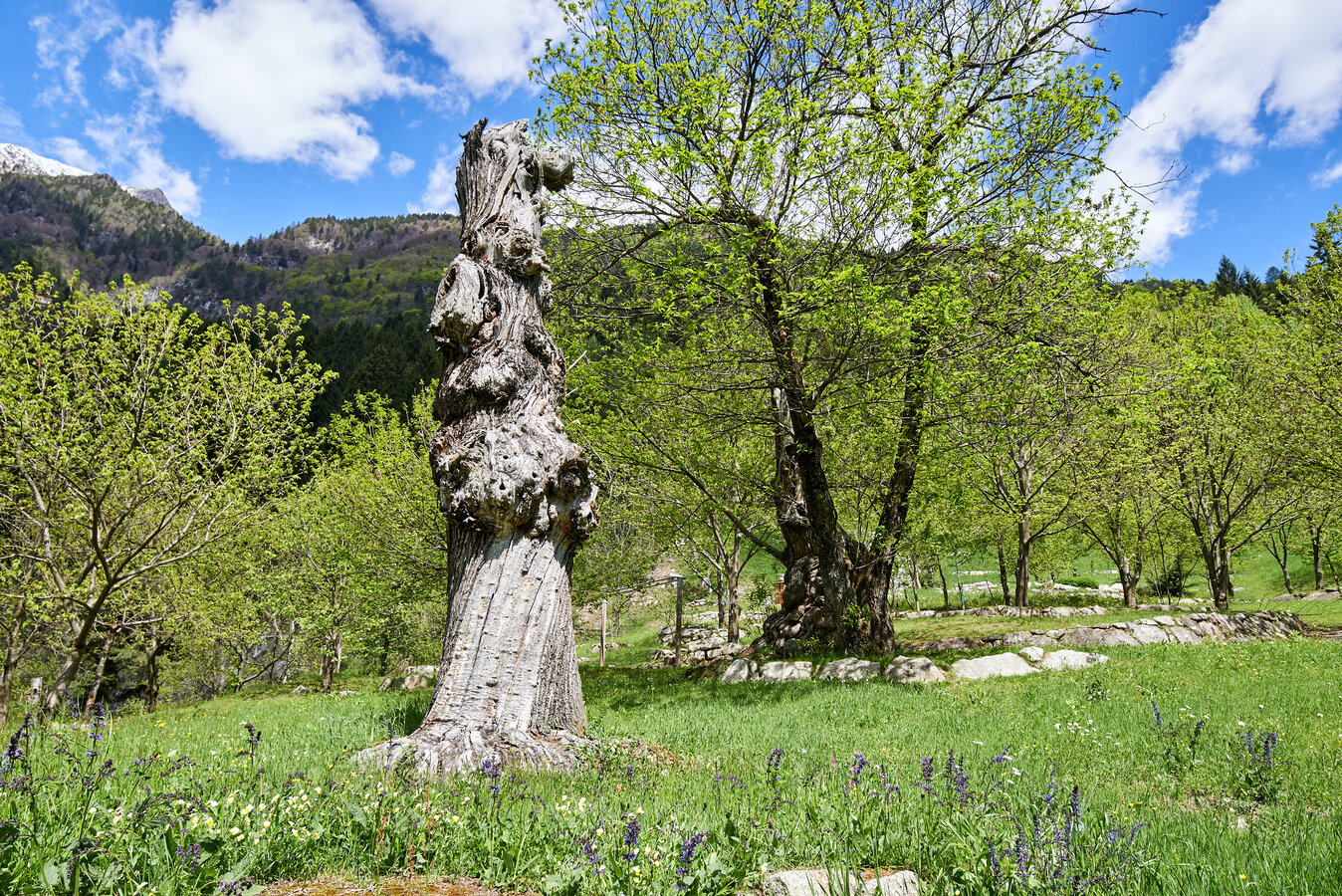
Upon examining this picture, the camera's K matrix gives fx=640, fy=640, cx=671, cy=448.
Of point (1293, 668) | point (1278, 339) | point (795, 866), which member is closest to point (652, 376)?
point (795, 866)

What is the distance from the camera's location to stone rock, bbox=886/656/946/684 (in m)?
9.93

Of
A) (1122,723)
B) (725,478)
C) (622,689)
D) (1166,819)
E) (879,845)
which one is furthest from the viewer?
(725,478)

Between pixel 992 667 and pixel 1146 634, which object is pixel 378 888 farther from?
pixel 1146 634

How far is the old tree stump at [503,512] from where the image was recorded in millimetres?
5227

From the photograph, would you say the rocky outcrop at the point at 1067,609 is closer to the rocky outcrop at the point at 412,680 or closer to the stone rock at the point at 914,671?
the stone rock at the point at 914,671

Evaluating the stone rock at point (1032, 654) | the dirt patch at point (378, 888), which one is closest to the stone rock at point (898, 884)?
the dirt patch at point (378, 888)

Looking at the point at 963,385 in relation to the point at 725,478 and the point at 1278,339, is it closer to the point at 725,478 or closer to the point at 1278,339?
the point at 725,478

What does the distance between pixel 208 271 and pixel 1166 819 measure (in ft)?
812

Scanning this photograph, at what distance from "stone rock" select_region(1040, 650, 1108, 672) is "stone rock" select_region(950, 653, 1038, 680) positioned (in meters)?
0.40

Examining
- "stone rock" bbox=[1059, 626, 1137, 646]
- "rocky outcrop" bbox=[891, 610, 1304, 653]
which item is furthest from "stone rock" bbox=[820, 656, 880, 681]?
"stone rock" bbox=[1059, 626, 1137, 646]

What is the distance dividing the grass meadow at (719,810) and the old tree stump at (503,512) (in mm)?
646

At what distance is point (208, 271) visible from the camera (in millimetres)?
196500

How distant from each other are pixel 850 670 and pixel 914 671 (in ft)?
3.28

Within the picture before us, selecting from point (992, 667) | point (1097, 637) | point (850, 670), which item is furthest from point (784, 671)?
point (1097, 637)
